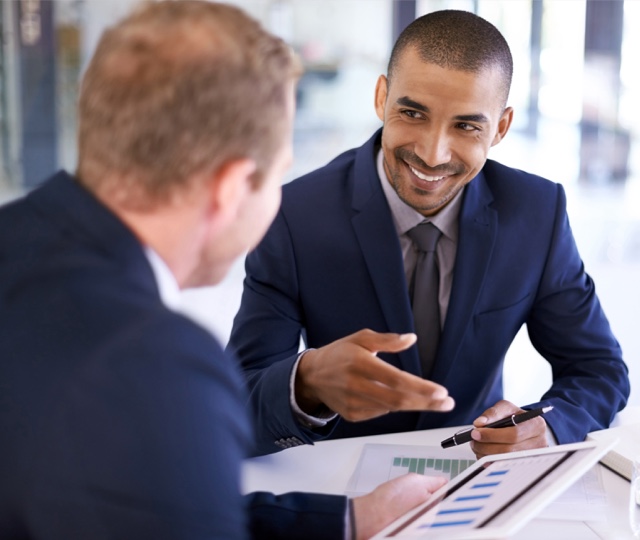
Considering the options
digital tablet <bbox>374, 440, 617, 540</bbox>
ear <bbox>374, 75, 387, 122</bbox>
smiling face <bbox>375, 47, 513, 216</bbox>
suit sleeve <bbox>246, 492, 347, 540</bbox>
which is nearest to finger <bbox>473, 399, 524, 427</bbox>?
digital tablet <bbox>374, 440, 617, 540</bbox>

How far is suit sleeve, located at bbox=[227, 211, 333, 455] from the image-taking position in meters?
1.73

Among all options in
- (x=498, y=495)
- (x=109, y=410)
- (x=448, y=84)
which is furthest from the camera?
(x=448, y=84)

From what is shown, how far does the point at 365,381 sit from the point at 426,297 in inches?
25.1

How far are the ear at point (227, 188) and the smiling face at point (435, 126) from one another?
3.21 ft

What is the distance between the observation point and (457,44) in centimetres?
188

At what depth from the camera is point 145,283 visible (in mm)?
915

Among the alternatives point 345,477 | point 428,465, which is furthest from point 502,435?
point 345,477

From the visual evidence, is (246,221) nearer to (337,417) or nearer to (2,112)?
(337,417)

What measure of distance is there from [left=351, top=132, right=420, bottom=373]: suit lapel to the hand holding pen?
1.08 ft

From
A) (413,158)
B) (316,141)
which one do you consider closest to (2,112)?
(316,141)

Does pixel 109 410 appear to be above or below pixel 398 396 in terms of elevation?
above

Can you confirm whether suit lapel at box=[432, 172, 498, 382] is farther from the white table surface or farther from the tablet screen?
the tablet screen

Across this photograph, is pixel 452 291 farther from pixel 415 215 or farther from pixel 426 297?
pixel 415 215

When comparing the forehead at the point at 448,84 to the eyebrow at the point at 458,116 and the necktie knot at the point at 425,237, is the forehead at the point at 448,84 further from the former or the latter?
the necktie knot at the point at 425,237
